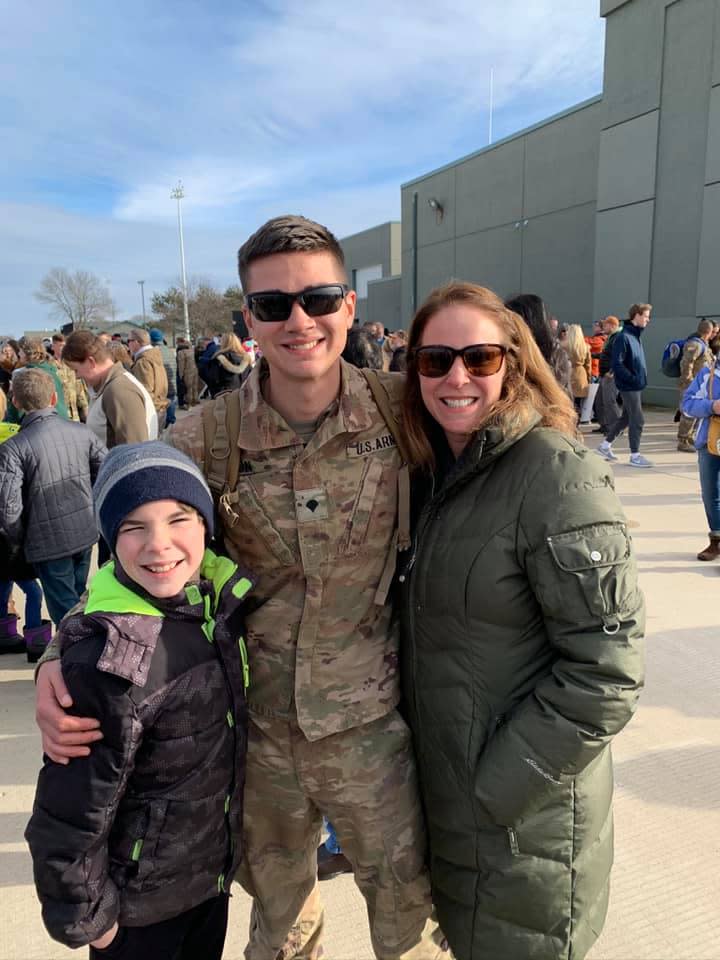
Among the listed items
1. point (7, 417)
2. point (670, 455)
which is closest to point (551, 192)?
point (670, 455)

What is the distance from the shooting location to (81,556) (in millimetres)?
A: 4102

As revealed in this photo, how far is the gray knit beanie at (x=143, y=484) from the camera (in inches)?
58.5

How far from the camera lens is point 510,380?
1656 millimetres

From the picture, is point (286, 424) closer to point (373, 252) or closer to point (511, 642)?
point (511, 642)

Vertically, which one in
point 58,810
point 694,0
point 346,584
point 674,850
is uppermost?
point 694,0

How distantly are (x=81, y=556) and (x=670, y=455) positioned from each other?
8.34 m

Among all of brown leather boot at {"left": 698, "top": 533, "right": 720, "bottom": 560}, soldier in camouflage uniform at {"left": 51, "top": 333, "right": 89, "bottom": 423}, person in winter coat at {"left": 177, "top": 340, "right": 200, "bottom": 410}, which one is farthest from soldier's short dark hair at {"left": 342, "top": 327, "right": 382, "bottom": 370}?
person in winter coat at {"left": 177, "top": 340, "right": 200, "bottom": 410}

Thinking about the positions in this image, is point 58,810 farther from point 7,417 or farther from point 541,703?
point 7,417

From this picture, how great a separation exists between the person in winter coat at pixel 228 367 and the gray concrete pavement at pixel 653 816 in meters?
5.26

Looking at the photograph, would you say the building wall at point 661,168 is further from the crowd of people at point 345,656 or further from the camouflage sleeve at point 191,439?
the camouflage sleeve at point 191,439

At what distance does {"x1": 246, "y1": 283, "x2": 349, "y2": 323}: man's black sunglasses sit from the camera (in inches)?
65.2

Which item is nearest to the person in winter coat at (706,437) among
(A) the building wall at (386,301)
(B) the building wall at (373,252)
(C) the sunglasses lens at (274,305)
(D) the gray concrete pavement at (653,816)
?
(D) the gray concrete pavement at (653,816)

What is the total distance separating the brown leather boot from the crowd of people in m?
4.49

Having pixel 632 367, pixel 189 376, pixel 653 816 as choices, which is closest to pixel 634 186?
pixel 632 367
